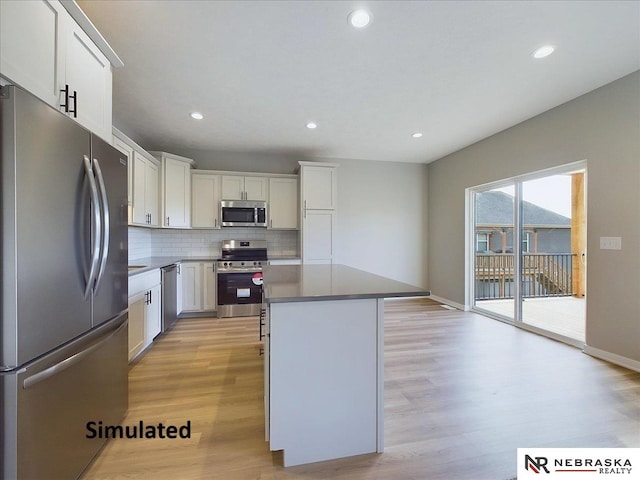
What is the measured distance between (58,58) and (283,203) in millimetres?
3409

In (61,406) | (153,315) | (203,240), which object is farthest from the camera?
(203,240)

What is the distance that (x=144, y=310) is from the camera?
9.26ft

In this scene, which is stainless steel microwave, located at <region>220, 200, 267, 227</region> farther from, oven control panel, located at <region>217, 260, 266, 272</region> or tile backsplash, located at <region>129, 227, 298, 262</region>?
oven control panel, located at <region>217, 260, 266, 272</region>

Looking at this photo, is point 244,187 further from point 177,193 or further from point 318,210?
point 318,210

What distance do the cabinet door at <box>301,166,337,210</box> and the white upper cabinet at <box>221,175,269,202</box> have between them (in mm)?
690

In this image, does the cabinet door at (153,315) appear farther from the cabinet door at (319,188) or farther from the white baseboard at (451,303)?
the white baseboard at (451,303)

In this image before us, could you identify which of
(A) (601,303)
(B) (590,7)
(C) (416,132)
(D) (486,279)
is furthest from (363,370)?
(D) (486,279)

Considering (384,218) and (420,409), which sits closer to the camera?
(420,409)

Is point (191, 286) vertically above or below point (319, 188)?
below

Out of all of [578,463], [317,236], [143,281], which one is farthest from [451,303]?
[143,281]

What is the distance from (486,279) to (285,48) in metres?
4.37

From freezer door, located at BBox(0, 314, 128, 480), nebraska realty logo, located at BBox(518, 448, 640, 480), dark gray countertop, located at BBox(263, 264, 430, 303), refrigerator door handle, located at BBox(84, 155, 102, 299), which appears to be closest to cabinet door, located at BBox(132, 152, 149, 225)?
freezer door, located at BBox(0, 314, 128, 480)

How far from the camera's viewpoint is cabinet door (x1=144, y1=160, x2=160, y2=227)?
357 cm

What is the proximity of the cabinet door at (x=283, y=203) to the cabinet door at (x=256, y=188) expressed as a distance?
0.10m
